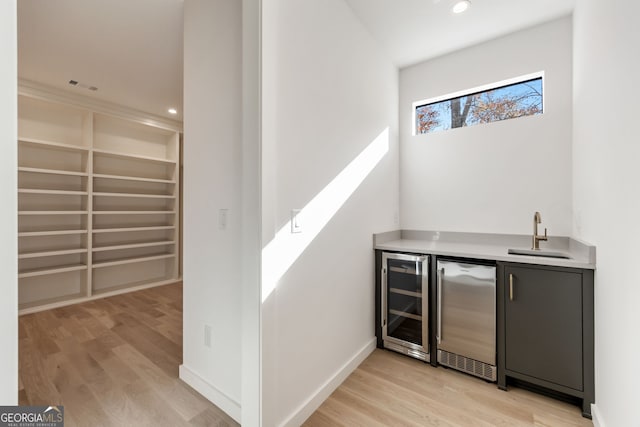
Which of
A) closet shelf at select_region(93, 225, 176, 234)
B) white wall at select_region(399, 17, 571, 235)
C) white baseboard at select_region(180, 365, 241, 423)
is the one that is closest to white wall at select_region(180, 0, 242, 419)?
white baseboard at select_region(180, 365, 241, 423)

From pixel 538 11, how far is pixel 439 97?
36.1 inches

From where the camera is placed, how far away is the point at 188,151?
196 centimetres

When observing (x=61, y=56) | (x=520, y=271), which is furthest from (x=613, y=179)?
(x=61, y=56)

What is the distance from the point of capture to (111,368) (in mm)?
2098

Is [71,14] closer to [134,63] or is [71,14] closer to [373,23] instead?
[134,63]

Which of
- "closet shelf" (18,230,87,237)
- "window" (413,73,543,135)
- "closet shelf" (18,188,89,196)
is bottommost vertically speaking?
"closet shelf" (18,230,87,237)

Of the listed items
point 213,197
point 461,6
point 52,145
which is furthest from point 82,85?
point 461,6

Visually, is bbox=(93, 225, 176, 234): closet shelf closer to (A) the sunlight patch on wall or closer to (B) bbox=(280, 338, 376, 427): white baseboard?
(A) the sunlight patch on wall

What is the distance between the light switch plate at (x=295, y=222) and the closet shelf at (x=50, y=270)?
3.76 meters

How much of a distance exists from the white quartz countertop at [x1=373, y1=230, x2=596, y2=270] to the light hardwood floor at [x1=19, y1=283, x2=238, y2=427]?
5.97ft

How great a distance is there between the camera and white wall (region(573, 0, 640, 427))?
3.57 feet

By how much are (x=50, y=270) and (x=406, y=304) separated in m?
4.31
